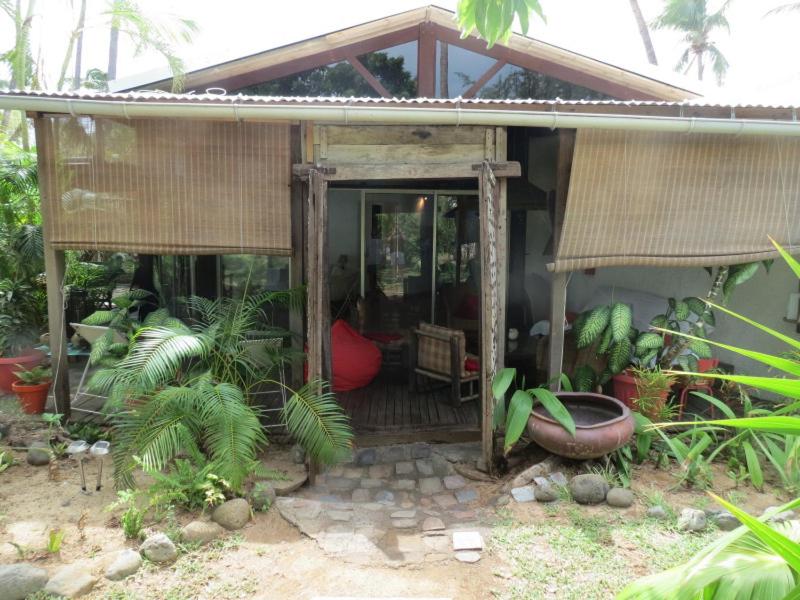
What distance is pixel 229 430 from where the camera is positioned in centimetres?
359

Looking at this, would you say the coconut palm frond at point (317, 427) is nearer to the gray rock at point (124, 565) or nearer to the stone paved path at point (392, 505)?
the stone paved path at point (392, 505)

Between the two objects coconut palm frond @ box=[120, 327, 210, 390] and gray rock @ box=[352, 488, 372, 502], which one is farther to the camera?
gray rock @ box=[352, 488, 372, 502]

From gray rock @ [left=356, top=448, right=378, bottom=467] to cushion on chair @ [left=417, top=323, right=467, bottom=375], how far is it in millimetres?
1186

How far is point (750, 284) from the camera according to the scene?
604 cm

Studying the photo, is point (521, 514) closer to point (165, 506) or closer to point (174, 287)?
point (165, 506)

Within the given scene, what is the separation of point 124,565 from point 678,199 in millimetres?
4749

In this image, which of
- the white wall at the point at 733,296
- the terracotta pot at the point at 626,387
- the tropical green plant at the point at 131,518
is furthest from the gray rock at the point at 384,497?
the white wall at the point at 733,296

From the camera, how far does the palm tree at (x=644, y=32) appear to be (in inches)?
659

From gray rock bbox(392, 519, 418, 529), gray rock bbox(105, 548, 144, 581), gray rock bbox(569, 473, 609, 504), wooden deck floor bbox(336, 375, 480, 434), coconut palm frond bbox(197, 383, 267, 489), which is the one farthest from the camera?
wooden deck floor bbox(336, 375, 480, 434)

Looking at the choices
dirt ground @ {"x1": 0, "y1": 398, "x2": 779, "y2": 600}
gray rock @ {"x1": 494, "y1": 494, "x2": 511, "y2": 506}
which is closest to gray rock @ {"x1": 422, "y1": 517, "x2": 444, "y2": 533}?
dirt ground @ {"x1": 0, "y1": 398, "x2": 779, "y2": 600}

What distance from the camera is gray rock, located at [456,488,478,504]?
4.05 m

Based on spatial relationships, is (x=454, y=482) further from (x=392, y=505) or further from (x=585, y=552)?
(x=585, y=552)

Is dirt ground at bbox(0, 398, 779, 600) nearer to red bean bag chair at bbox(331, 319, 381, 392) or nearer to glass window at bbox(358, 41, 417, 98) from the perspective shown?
red bean bag chair at bbox(331, 319, 381, 392)

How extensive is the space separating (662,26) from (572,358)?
22.1 meters
